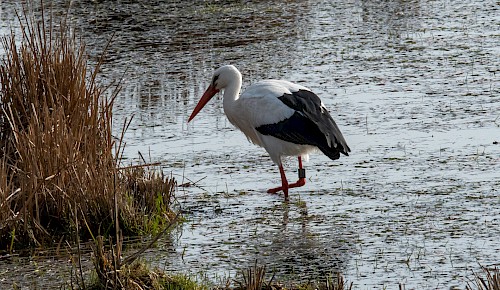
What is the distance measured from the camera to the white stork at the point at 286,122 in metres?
8.20

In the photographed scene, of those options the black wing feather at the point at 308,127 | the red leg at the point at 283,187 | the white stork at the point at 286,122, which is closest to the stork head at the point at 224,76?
the white stork at the point at 286,122

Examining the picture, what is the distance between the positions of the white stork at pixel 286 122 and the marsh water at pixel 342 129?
0.28 m

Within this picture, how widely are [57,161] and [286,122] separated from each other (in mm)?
2083

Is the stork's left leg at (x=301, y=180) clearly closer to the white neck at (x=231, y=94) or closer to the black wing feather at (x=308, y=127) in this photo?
the black wing feather at (x=308, y=127)

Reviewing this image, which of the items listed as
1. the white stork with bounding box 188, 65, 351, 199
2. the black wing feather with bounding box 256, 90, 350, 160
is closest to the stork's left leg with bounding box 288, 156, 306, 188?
the white stork with bounding box 188, 65, 351, 199

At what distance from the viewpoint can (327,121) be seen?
8344 mm

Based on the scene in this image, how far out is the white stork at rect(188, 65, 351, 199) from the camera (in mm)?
8203

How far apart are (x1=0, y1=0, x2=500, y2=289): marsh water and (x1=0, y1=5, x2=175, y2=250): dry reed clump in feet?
1.40

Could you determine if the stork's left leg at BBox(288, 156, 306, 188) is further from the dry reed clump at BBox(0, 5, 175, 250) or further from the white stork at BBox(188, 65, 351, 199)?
the dry reed clump at BBox(0, 5, 175, 250)

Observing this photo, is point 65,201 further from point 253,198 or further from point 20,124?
point 253,198

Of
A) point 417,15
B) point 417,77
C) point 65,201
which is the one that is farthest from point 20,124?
point 417,15

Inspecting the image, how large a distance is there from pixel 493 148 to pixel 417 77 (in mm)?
3088

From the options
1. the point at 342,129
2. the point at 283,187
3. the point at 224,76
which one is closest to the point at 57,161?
the point at 283,187

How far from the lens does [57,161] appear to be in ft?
23.2
